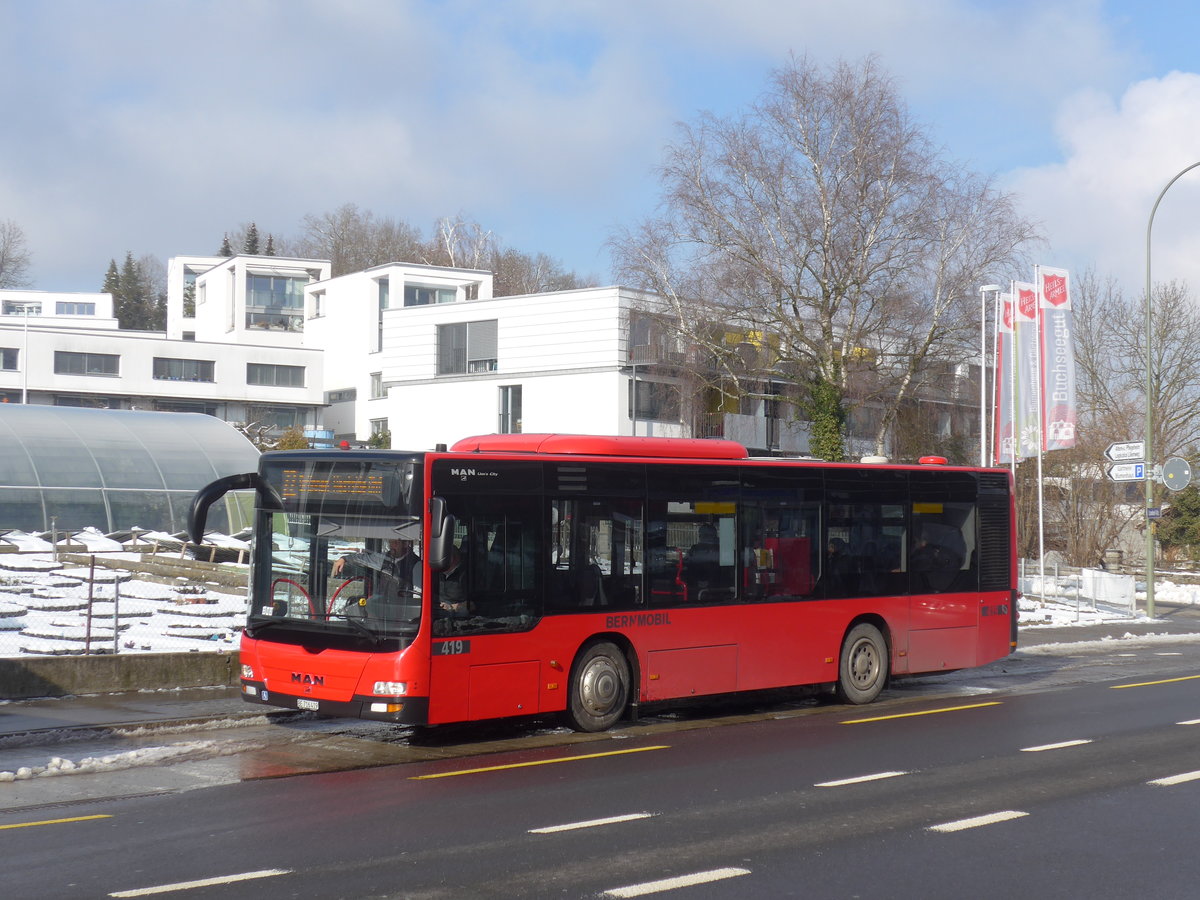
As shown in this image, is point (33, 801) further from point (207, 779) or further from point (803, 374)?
point (803, 374)

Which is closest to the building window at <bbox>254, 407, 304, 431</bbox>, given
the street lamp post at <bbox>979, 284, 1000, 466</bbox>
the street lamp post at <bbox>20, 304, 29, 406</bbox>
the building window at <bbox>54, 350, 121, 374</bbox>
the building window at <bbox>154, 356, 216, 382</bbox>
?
the building window at <bbox>154, 356, 216, 382</bbox>

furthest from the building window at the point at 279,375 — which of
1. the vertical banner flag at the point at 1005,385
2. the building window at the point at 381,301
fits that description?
the vertical banner flag at the point at 1005,385

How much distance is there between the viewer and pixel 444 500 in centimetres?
1190

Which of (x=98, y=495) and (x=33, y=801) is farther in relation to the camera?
(x=98, y=495)

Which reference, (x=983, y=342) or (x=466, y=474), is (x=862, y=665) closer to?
(x=466, y=474)

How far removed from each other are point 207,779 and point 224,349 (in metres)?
73.6

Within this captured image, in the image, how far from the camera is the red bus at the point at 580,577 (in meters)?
11.9

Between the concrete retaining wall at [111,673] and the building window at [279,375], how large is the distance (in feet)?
218

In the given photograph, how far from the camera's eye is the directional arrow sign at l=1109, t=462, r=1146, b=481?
31314 mm

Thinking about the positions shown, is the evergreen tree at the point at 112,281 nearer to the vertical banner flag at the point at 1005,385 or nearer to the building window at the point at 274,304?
the building window at the point at 274,304

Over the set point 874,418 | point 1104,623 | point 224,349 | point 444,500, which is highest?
point 224,349

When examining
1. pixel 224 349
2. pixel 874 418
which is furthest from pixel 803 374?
pixel 224 349

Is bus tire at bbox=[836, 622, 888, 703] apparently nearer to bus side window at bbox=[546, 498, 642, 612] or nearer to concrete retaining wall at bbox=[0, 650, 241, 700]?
bus side window at bbox=[546, 498, 642, 612]

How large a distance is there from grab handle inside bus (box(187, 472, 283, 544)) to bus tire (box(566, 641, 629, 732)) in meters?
3.37
